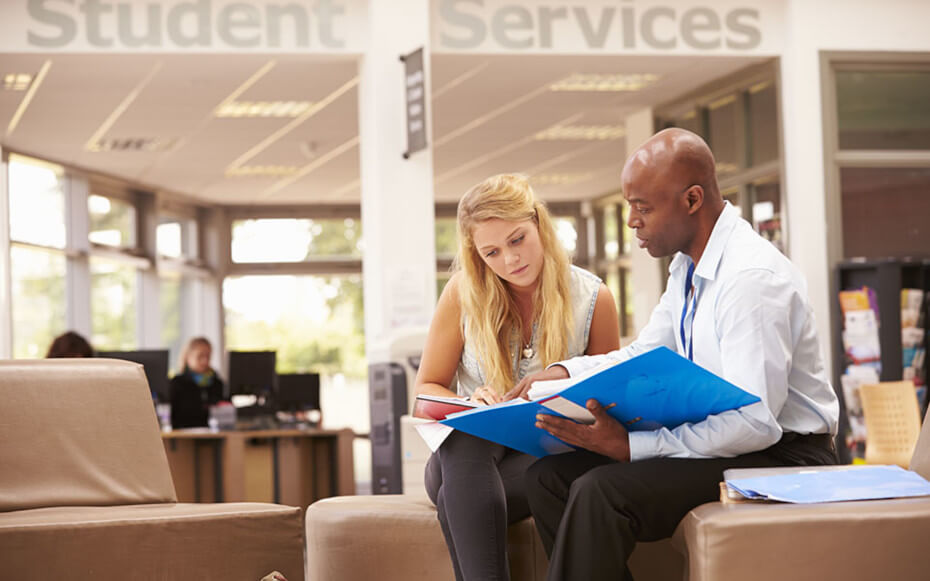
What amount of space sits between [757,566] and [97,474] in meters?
1.75

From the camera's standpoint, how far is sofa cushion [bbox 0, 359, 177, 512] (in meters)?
2.96

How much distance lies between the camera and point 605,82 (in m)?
8.82

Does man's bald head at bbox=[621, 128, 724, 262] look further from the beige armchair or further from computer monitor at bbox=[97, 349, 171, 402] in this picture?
computer monitor at bbox=[97, 349, 171, 402]

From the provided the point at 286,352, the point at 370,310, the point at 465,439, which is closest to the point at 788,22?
the point at 370,310

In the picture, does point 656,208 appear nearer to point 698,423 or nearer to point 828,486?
point 698,423

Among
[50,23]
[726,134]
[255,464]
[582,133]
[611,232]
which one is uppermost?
[50,23]

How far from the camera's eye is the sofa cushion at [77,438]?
9.73 feet

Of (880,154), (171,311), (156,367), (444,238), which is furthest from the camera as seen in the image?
(444,238)

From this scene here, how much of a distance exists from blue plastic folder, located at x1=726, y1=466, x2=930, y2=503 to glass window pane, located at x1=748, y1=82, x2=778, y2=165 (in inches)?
248

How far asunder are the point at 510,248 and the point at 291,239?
1177 cm

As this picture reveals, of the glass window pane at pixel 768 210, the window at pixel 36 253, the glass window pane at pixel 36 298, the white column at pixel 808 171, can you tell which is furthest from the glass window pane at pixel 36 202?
the white column at pixel 808 171

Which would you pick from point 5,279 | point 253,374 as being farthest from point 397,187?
point 5,279

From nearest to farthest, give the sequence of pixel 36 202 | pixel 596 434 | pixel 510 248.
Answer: pixel 596 434 < pixel 510 248 < pixel 36 202

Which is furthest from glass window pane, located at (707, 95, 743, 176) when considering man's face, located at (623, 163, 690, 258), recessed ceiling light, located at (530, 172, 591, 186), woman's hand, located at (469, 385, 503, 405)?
man's face, located at (623, 163, 690, 258)
